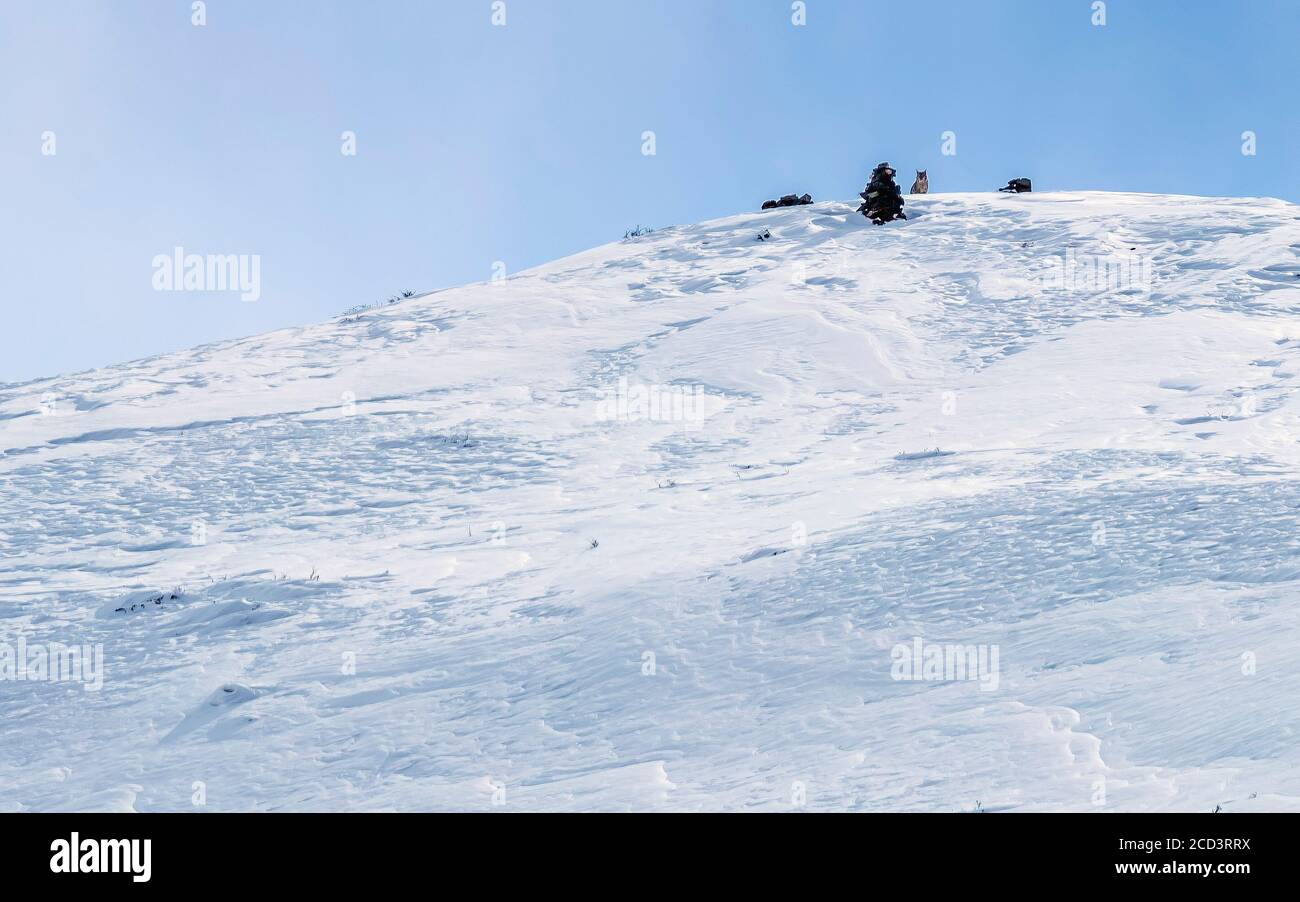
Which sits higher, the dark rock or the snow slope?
the dark rock

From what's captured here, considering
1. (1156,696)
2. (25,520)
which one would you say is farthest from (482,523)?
(1156,696)

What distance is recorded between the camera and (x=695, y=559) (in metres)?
9.59

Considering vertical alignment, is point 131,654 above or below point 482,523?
below

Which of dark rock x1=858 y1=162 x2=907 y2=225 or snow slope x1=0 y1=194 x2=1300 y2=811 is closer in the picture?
snow slope x1=0 y1=194 x2=1300 y2=811

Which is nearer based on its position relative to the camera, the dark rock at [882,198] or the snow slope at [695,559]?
the snow slope at [695,559]

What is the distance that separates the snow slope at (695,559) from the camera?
241 inches

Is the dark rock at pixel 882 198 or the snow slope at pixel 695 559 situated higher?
the dark rock at pixel 882 198

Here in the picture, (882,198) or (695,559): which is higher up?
(882,198)

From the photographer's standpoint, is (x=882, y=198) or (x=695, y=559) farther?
(x=882, y=198)

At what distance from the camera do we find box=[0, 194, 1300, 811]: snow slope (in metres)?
6.12
